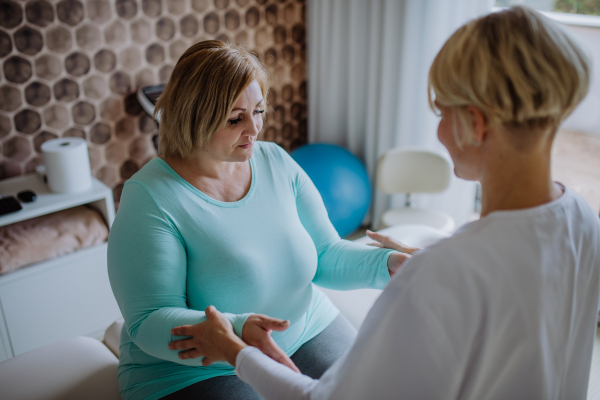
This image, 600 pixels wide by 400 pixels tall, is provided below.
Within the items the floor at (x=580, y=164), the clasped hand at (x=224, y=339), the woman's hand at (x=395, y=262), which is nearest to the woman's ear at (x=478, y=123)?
the clasped hand at (x=224, y=339)

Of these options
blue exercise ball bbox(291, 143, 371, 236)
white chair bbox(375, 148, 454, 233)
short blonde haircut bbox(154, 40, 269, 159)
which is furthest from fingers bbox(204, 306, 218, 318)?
blue exercise ball bbox(291, 143, 371, 236)

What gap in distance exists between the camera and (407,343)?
2.31 ft

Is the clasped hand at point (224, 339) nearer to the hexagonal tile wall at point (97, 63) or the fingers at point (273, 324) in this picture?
the fingers at point (273, 324)

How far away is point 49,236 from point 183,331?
1382 millimetres

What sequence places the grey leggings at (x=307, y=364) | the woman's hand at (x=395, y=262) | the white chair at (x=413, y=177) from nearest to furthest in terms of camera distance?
the grey leggings at (x=307, y=364) < the woman's hand at (x=395, y=262) < the white chair at (x=413, y=177)

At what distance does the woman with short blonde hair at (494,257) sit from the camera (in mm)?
672

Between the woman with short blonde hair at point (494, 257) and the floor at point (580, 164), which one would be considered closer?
the woman with short blonde hair at point (494, 257)

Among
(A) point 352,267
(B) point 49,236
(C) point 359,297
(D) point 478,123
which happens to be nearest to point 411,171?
(C) point 359,297

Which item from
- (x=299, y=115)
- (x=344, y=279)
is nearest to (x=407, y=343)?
(x=344, y=279)

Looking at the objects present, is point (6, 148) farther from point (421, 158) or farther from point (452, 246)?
point (452, 246)

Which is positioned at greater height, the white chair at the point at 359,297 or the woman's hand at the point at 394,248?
the woman's hand at the point at 394,248

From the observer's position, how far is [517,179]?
0.73 meters

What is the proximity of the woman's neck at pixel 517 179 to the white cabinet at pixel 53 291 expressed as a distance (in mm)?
1839

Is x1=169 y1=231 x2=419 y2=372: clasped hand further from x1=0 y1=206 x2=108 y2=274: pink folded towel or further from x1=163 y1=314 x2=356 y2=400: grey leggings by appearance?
x1=0 y1=206 x2=108 y2=274: pink folded towel
